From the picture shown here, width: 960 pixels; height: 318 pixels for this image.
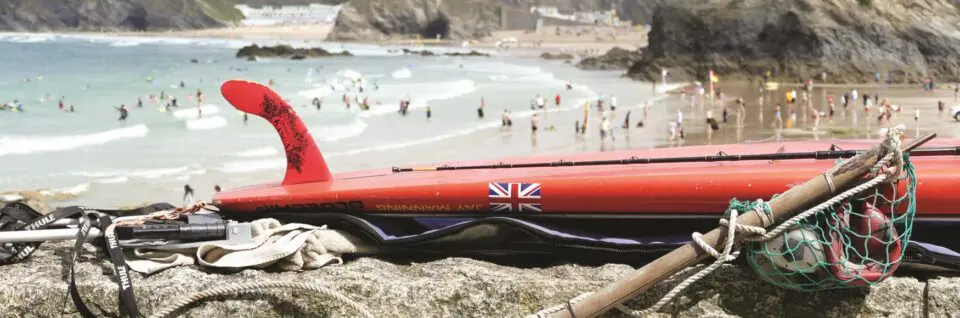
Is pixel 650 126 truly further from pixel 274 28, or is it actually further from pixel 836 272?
pixel 274 28

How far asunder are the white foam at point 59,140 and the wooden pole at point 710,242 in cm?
2357

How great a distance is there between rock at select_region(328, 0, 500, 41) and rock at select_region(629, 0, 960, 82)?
84.6 metres

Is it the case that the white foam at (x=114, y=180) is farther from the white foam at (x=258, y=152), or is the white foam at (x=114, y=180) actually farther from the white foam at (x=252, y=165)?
the white foam at (x=258, y=152)

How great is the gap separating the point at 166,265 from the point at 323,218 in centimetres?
66

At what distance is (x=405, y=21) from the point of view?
13975 cm

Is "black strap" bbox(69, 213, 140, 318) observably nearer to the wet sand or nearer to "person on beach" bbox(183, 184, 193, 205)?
"person on beach" bbox(183, 184, 193, 205)

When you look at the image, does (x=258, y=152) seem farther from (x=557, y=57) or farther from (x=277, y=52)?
(x=277, y=52)

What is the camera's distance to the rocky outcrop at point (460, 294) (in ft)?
9.62

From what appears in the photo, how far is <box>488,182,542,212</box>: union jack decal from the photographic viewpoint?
135 inches

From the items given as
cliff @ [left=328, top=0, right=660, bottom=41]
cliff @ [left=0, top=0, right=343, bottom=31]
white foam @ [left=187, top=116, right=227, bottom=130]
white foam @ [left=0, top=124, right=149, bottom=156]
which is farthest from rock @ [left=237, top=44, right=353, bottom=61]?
cliff @ [left=0, top=0, right=343, bottom=31]

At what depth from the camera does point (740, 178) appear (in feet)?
10.5

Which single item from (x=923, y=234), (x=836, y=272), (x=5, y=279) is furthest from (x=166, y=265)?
(x=923, y=234)

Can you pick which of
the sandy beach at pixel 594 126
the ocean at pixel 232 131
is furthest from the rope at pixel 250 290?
the sandy beach at pixel 594 126

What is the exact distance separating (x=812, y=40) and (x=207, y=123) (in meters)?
32.7
